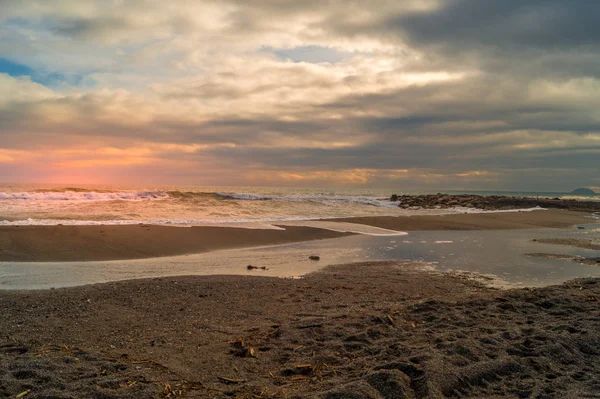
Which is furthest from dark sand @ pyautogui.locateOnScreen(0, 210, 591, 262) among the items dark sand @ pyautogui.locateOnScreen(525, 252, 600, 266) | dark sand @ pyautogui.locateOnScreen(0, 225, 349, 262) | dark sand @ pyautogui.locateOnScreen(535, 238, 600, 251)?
dark sand @ pyautogui.locateOnScreen(535, 238, 600, 251)

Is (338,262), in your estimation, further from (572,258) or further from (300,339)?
(572,258)

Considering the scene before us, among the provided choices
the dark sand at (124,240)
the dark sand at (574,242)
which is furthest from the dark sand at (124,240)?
the dark sand at (574,242)

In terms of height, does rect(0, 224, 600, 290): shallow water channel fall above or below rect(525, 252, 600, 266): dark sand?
below

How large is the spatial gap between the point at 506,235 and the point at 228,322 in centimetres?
1639

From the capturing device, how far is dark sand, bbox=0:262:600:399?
372 centimetres

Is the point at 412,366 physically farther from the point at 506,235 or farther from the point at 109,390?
the point at 506,235

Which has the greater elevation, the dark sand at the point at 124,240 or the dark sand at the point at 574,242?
the dark sand at the point at 574,242

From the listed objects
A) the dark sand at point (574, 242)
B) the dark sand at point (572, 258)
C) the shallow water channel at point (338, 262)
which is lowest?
the shallow water channel at point (338, 262)

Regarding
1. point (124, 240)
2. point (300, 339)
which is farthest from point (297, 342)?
point (124, 240)

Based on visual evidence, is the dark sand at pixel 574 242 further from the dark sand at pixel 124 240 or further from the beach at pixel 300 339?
the dark sand at pixel 124 240

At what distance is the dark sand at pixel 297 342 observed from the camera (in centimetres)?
372

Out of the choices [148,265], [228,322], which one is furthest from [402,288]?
[148,265]

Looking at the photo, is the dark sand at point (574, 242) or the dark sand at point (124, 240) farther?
the dark sand at point (574, 242)

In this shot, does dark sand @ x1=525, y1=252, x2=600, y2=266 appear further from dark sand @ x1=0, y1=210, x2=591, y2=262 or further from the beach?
dark sand @ x1=0, y1=210, x2=591, y2=262
